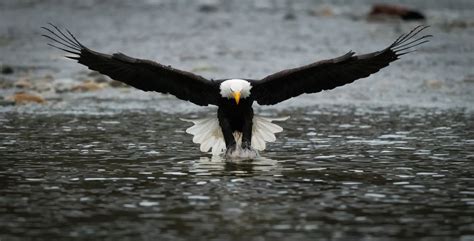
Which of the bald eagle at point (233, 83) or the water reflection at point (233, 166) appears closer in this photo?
the water reflection at point (233, 166)

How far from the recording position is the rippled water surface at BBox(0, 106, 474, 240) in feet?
21.6

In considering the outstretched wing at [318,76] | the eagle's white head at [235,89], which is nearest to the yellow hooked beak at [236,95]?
the eagle's white head at [235,89]

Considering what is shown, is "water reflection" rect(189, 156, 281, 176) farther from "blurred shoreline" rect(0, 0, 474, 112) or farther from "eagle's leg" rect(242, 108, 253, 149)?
"blurred shoreline" rect(0, 0, 474, 112)

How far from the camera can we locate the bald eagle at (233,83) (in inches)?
406

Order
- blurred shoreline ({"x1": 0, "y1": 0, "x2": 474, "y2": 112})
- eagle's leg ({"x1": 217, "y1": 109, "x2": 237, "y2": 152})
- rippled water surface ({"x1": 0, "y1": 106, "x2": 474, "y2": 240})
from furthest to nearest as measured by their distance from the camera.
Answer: blurred shoreline ({"x1": 0, "y1": 0, "x2": 474, "y2": 112}) → eagle's leg ({"x1": 217, "y1": 109, "x2": 237, "y2": 152}) → rippled water surface ({"x1": 0, "y1": 106, "x2": 474, "y2": 240})

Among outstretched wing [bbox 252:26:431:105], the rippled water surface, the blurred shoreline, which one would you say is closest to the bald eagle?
outstretched wing [bbox 252:26:431:105]

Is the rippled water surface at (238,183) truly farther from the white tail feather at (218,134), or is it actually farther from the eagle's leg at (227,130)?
the eagle's leg at (227,130)

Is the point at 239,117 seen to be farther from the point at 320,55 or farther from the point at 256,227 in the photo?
the point at 320,55

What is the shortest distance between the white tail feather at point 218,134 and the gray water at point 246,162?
6.5 inches

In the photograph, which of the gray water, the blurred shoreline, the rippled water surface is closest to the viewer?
the rippled water surface

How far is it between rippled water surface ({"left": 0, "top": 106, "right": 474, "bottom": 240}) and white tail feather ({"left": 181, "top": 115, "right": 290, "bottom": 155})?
Result: 0.16m

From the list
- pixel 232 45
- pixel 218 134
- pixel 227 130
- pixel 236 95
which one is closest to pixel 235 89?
pixel 236 95

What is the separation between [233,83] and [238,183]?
2.05 meters

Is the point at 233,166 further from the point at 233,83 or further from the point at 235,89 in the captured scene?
the point at 233,83
